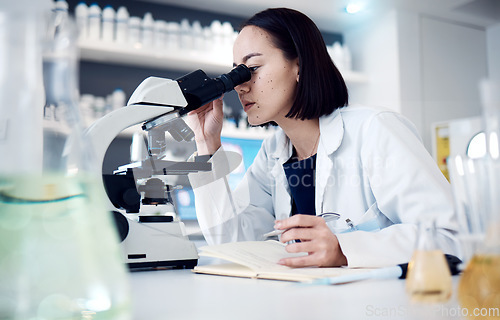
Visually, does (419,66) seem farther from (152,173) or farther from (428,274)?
(428,274)

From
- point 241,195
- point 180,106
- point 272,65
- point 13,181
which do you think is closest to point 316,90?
point 272,65

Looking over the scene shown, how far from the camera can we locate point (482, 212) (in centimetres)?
36

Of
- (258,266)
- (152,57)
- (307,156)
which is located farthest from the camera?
(152,57)

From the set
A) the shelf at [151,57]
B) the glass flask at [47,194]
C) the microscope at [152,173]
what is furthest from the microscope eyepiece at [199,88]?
the shelf at [151,57]

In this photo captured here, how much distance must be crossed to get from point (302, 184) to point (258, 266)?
77 cm

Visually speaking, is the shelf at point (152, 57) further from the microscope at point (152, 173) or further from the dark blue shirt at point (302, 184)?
the microscope at point (152, 173)

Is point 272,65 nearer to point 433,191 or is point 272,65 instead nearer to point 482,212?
point 433,191

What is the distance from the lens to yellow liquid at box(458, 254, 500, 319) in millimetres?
343

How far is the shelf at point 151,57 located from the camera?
278 centimetres

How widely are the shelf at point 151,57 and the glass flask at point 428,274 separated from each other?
268 centimetres

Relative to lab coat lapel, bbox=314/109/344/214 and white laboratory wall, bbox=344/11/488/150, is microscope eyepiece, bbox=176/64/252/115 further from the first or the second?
white laboratory wall, bbox=344/11/488/150

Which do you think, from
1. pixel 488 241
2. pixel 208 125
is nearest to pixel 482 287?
pixel 488 241

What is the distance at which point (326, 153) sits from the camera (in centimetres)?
131

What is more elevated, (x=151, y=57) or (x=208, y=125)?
(x=151, y=57)
